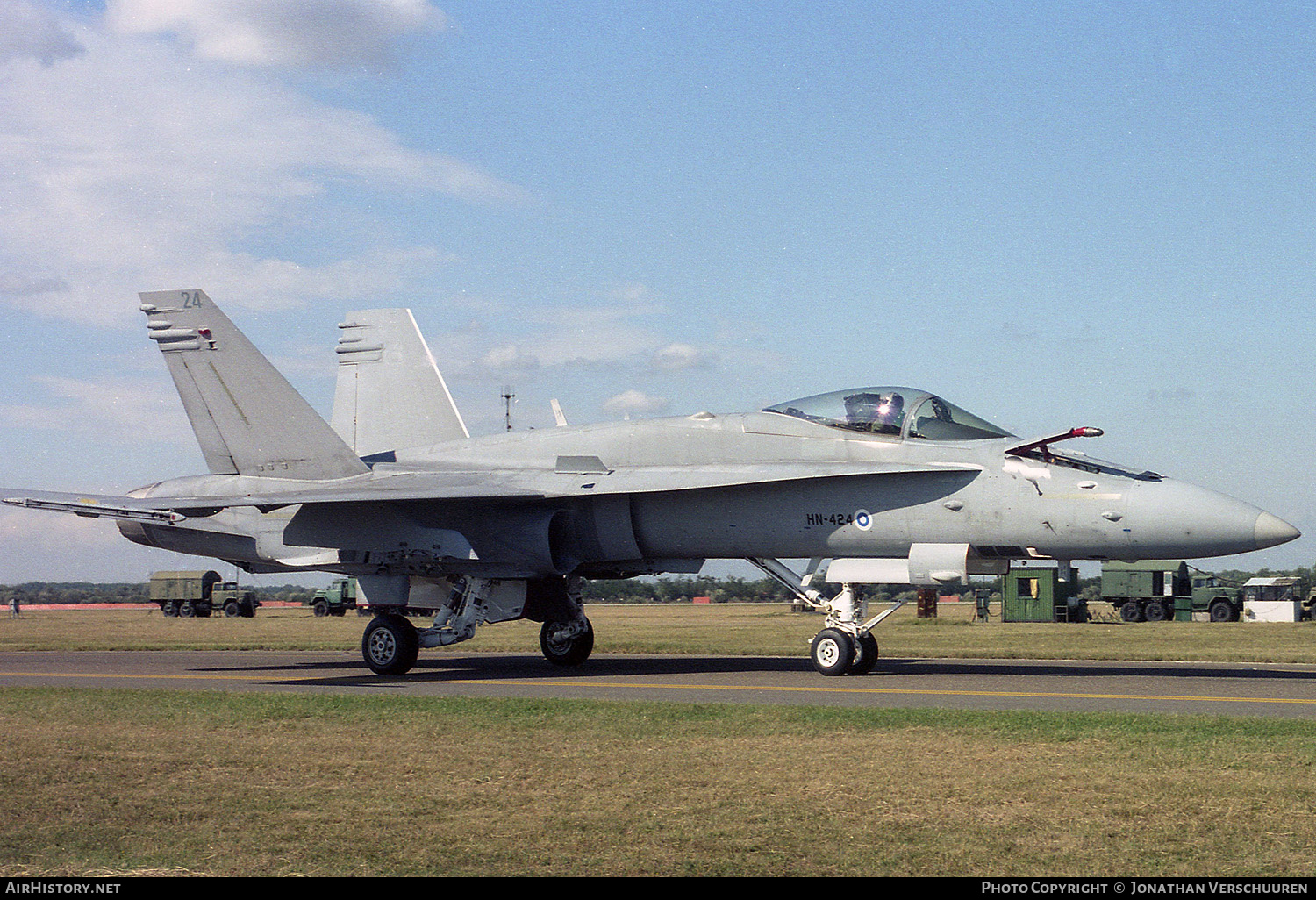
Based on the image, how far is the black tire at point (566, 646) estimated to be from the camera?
18.2 meters

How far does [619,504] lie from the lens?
636 inches

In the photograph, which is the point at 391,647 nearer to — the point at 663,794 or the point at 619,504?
the point at 619,504

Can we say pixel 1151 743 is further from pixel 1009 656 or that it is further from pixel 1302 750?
pixel 1009 656

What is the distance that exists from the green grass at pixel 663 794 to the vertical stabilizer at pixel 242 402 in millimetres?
7067

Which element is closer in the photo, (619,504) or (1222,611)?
(619,504)

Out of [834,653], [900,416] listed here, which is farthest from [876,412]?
[834,653]

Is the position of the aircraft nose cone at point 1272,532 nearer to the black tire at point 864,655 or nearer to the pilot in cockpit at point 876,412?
the pilot in cockpit at point 876,412

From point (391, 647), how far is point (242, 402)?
4426 millimetres

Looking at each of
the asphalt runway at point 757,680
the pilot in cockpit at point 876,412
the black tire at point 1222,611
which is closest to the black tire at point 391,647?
the asphalt runway at point 757,680

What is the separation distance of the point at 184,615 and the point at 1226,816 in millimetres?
56809

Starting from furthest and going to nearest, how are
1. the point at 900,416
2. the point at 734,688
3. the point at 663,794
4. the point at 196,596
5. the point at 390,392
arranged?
the point at 196,596 → the point at 390,392 → the point at 900,416 → the point at 734,688 → the point at 663,794

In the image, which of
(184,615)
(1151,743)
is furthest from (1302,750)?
(184,615)

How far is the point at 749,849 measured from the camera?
5609mm

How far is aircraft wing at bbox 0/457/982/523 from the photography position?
14.8 m
